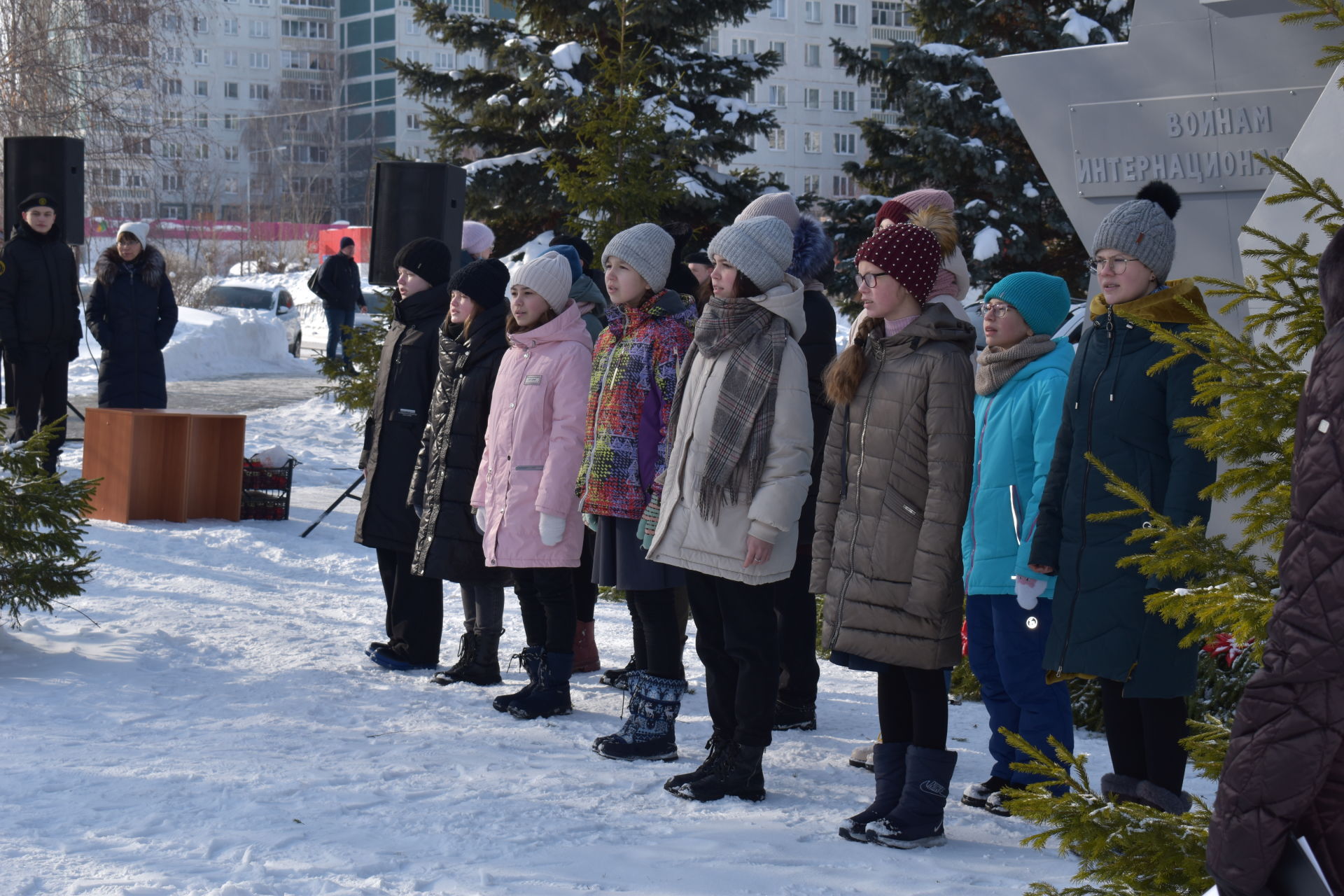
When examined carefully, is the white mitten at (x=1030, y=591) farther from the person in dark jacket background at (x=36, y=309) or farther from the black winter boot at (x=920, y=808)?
the person in dark jacket background at (x=36, y=309)

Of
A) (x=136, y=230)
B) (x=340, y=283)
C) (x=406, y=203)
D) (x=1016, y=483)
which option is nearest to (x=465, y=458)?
(x=1016, y=483)

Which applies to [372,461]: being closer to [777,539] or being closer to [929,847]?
[777,539]

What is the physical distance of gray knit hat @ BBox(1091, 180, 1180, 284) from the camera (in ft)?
13.3

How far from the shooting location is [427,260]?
653 centimetres

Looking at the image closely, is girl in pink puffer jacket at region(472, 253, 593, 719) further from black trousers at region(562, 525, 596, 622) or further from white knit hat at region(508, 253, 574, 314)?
black trousers at region(562, 525, 596, 622)

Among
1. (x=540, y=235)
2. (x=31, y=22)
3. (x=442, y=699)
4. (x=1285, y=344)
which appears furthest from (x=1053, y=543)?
(x=31, y=22)

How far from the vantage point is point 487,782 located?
4703mm

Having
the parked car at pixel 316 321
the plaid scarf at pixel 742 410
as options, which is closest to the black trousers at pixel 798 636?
the plaid scarf at pixel 742 410

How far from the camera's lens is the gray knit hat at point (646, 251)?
16.8ft

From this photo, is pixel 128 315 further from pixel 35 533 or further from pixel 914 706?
pixel 914 706

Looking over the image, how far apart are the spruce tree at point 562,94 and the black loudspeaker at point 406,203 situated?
304 inches

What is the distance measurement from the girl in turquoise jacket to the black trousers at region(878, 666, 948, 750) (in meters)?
0.24

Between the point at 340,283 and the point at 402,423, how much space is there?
49.1 feet

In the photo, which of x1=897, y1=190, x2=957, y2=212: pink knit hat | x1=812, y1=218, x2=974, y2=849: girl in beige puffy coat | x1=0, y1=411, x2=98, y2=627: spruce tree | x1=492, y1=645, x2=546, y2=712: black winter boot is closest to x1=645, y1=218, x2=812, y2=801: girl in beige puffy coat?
x1=812, y1=218, x2=974, y2=849: girl in beige puffy coat
